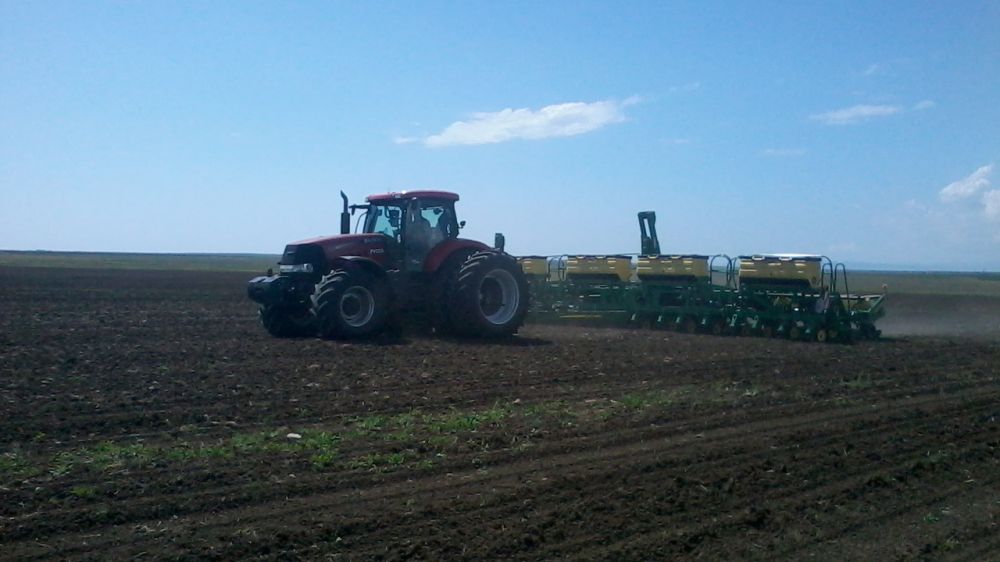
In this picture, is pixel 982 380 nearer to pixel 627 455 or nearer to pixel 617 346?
pixel 617 346

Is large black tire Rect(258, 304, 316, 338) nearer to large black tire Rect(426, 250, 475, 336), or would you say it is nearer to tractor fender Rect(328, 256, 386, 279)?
tractor fender Rect(328, 256, 386, 279)

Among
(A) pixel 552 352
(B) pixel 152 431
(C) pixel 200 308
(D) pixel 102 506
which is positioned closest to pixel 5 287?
(C) pixel 200 308

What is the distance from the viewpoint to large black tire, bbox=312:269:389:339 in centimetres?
1550

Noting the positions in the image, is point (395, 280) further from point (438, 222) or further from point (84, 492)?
point (84, 492)

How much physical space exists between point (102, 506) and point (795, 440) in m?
5.89

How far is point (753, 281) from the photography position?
2000 cm

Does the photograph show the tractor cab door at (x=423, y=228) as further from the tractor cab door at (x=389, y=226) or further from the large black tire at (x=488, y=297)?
the large black tire at (x=488, y=297)

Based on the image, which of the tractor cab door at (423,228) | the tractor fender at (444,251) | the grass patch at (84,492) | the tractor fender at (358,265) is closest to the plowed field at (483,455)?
the grass patch at (84,492)

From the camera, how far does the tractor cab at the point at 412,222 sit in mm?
16766

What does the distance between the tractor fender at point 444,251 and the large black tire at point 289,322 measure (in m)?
2.20

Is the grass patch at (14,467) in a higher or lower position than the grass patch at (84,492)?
higher

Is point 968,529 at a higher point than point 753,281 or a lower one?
lower

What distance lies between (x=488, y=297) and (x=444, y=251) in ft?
4.31

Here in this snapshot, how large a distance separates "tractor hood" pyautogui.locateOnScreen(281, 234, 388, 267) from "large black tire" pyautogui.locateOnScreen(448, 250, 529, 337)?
1.49 m
